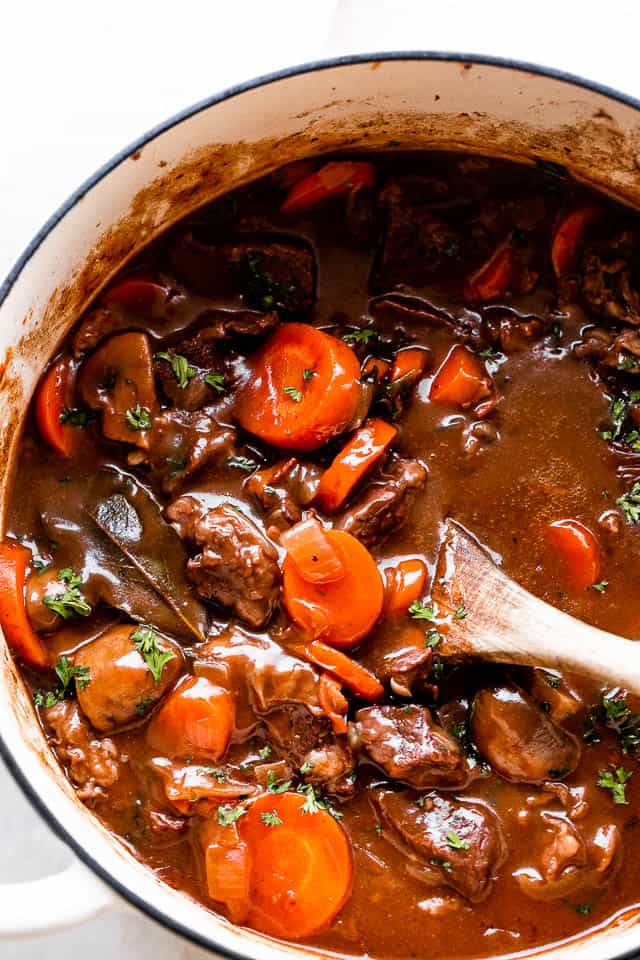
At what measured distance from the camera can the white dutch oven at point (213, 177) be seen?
Answer: 2805 mm

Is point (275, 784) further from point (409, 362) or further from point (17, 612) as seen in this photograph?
point (409, 362)

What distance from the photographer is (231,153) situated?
315cm

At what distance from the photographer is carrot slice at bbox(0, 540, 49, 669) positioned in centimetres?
319

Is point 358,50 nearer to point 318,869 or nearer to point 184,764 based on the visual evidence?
point 184,764

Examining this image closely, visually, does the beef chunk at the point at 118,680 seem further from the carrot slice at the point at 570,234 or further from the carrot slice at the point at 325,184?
the carrot slice at the point at 570,234

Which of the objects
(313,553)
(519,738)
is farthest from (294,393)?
(519,738)

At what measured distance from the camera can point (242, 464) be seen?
10.9ft

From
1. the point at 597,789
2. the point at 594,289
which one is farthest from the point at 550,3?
the point at 597,789

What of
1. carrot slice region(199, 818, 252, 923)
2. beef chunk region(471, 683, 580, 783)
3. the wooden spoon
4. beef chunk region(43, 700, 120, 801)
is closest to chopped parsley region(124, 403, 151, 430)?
beef chunk region(43, 700, 120, 801)

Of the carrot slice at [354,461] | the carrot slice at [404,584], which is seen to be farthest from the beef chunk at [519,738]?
the carrot slice at [354,461]

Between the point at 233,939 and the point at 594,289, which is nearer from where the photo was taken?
the point at 233,939

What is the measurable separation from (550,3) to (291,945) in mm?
2891

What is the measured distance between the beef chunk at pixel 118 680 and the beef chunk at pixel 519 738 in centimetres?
92

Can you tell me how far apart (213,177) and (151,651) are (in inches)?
54.2
